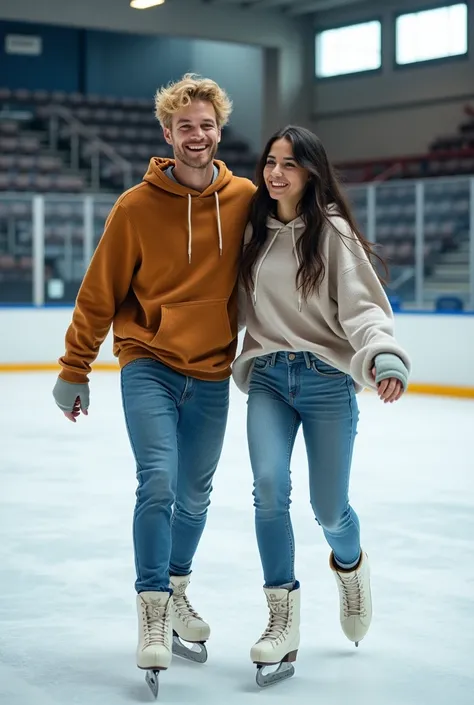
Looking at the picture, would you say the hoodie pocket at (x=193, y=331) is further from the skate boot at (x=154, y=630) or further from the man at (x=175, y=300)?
the skate boot at (x=154, y=630)

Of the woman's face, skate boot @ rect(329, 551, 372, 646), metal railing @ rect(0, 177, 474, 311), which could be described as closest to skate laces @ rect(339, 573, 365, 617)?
skate boot @ rect(329, 551, 372, 646)

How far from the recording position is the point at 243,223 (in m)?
2.50

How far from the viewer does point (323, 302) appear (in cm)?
238

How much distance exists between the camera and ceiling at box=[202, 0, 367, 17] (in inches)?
604

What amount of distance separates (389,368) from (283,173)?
46cm

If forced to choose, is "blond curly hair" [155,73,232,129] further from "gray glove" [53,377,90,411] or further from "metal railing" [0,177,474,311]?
"metal railing" [0,177,474,311]

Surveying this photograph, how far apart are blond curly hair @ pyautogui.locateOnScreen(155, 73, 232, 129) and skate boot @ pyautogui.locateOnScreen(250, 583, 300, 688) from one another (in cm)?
98

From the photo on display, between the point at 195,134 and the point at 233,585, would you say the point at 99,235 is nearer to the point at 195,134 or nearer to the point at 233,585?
the point at 233,585

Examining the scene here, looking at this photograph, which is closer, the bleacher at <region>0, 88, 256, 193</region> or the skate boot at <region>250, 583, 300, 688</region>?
the skate boot at <region>250, 583, 300, 688</region>

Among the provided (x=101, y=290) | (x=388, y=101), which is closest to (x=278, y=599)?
(x=101, y=290)

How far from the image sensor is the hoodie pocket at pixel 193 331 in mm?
2373

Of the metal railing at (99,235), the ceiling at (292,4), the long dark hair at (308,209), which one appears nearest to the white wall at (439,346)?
the metal railing at (99,235)

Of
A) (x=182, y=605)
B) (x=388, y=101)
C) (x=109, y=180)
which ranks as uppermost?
(x=388, y=101)

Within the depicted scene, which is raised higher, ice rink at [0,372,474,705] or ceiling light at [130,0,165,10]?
ceiling light at [130,0,165,10]
